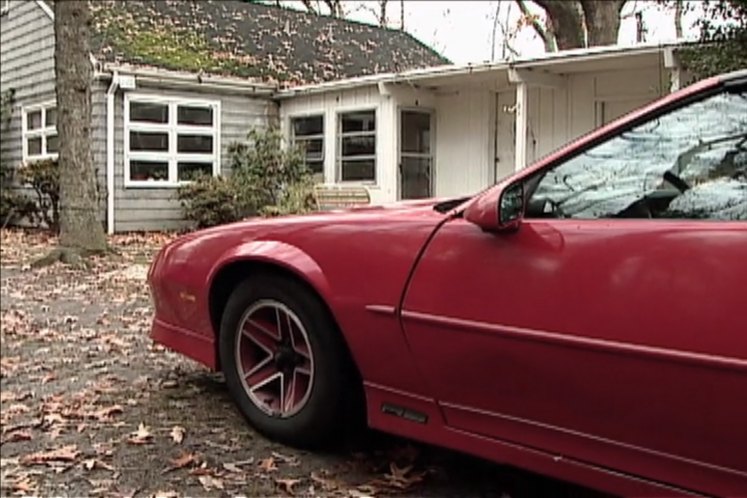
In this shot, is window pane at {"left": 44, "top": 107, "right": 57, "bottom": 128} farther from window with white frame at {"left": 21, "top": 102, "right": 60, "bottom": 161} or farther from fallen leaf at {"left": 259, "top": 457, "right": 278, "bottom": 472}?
fallen leaf at {"left": 259, "top": 457, "right": 278, "bottom": 472}

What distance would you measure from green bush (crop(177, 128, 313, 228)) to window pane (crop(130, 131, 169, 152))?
0.92 meters

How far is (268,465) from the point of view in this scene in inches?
132

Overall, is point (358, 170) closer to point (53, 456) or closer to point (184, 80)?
point (184, 80)

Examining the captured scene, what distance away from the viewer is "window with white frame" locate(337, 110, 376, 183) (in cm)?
1567

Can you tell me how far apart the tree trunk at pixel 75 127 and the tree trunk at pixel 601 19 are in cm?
1134

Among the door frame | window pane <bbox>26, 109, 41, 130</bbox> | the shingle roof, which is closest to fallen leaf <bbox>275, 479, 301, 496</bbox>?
the door frame

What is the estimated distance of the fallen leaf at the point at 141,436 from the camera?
370cm

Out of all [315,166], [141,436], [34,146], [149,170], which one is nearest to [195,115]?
[149,170]

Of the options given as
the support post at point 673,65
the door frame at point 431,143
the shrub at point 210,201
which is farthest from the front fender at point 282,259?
the door frame at point 431,143

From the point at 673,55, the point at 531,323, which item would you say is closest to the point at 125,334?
the point at 531,323

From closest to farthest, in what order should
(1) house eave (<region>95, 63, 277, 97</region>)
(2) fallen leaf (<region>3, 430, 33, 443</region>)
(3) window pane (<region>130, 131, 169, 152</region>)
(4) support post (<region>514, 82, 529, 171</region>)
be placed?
1. (2) fallen leaf (<region>3, 430, 33, 443</region>)
2. (4) support post (<region>514, 82, 529, 171</region>)
3. (1) house eave (<region>95, 63, 277, 97</region>)
4. (3) window pane (<region>130, 131, 169, 152</region>)

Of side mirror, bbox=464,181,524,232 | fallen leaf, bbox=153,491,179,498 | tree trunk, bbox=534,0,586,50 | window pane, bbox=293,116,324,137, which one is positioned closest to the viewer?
side mirror, bbox=464,181,524,232

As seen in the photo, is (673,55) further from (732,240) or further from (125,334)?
(732,240)

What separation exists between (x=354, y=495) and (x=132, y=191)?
13.1 meters
